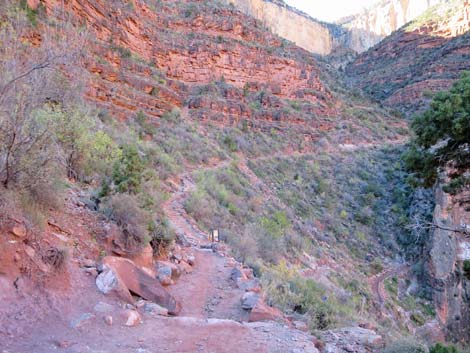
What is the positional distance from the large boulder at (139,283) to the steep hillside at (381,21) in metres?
109

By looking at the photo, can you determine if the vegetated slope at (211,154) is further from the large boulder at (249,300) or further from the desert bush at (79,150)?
the large boulder at (249,300)

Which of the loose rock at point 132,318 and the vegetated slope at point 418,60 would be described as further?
the vegetated slope at point 418,60

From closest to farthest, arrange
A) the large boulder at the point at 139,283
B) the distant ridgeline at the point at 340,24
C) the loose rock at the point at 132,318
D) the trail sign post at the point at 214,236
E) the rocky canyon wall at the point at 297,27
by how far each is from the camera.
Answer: the loose rock at the point at 132,318 < the large boulder at the point at 139,283 < the trail sign post at the point at 214,236 < the rocky canyon wall at the point at 297,27 < the distant ridgeline at the point at 340,24

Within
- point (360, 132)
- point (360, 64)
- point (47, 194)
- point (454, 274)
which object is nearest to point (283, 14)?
point (360, 64)

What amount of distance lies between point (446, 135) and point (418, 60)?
54658mm

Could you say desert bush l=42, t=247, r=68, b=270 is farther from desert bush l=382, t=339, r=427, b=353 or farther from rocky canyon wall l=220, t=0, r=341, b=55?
rocky canyon wall l=220, t=0, r=341, b=55

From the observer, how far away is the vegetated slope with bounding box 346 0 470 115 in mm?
46250

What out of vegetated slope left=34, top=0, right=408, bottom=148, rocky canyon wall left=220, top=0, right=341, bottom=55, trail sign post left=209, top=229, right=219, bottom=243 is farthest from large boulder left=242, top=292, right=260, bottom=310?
rocky canyon wall left=220, top=0, right=341, bottom=55

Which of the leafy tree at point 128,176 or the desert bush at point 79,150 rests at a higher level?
the desert bush at point 79,150

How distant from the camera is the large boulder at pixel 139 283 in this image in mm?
4965

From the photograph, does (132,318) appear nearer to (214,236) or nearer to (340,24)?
(214,236)

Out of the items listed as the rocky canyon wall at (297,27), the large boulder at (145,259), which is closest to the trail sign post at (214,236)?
the large boulder at (145,259)

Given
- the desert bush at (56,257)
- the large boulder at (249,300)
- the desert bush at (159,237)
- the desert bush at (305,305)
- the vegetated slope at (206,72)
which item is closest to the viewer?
the desert bush at (56,257)

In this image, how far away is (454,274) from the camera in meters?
15.3
